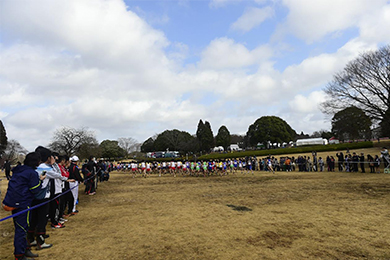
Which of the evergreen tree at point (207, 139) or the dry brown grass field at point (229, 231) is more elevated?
the evergreen tree at point (207, 139)

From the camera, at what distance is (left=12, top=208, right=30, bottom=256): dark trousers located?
3633 mm

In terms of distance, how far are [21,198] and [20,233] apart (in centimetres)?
57

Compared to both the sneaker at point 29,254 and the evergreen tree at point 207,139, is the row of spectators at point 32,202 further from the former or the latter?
the evergreen tree at point 207,139

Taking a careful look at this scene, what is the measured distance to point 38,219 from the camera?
4414 millimetres

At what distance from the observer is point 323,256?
3643 mm

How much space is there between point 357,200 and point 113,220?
26.1 ft

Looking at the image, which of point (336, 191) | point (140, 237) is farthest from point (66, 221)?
point (336, 191)

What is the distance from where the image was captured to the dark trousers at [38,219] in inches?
171

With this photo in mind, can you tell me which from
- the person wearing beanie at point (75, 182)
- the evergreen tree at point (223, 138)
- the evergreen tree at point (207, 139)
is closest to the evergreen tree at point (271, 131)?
the evergreen tree at point (223, 138)

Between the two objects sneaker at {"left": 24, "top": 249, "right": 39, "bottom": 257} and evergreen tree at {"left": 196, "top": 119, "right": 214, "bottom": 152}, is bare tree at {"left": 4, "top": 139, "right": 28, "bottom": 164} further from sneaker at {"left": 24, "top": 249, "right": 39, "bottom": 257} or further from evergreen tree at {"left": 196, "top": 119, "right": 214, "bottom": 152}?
sneaker at {"left": 24, "top": 249, "right": 39, "bottom": 257}

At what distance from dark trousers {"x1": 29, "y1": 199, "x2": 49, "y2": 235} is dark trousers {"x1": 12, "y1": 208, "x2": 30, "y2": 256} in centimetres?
62

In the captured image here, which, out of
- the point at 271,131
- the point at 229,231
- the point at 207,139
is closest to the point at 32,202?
the point at 229,231

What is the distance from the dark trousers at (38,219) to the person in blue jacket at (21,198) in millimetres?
433

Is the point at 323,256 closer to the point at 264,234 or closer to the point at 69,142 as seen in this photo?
the point at 264,234
